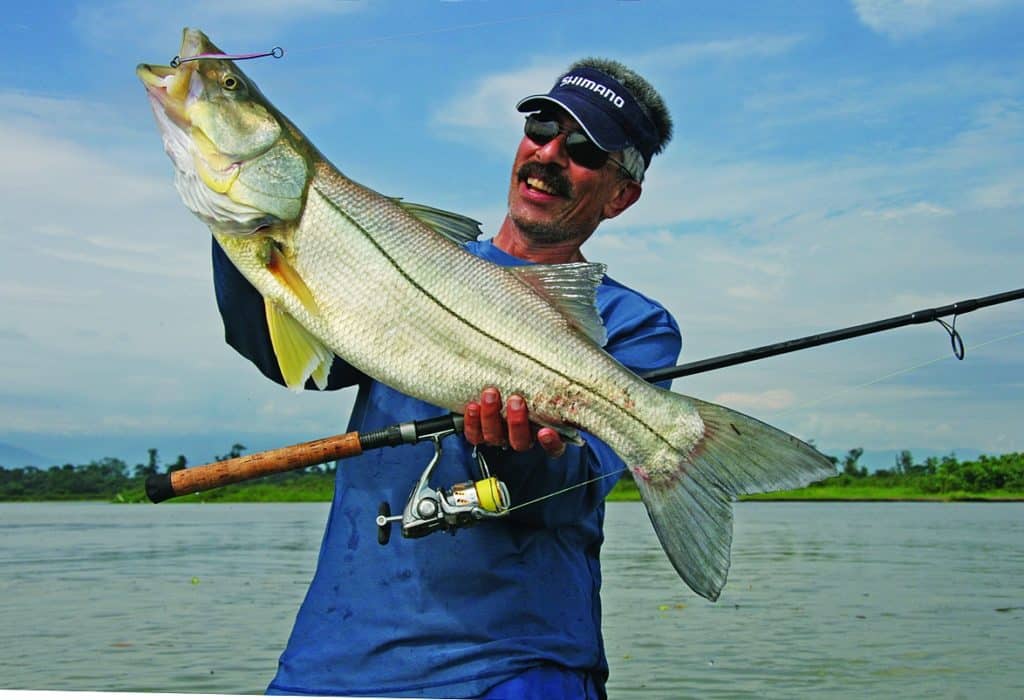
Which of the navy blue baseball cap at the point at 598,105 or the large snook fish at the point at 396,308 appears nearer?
the large snook fish at the point at 396,308

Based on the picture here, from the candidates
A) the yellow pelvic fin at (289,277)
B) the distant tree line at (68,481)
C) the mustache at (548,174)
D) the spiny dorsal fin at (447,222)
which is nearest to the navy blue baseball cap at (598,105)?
the mustache at (548,174)

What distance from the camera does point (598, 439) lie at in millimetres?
2691

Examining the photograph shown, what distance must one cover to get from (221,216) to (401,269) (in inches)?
16.8

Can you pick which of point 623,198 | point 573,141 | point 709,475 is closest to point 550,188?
point 573,141

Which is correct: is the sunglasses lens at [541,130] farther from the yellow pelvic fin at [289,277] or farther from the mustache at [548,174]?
the yellow pelvic fin at [289,277]

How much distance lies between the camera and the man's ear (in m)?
3.68

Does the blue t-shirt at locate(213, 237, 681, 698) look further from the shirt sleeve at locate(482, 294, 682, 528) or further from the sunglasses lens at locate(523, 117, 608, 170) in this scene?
the sunglasses lens at locate(523, 117, 608, 170)

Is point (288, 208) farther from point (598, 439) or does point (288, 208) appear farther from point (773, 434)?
point (773, 434)

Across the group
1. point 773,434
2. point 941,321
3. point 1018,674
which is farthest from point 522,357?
point 1018,674

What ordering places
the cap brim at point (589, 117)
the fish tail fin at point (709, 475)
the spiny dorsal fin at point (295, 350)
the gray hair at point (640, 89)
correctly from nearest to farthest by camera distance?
the fish tail fin at point (709, 475) → the spiny dorsal fin at point (295, 350) → the cap brim at point (589, 117) → the gray hair at point (640, 89)

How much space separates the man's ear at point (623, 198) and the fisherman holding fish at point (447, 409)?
0.97m

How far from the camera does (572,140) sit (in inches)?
135

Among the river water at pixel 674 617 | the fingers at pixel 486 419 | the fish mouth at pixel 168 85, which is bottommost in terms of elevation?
the river water at pixel 674 617

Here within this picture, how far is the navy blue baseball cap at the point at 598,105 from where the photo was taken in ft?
11.1
